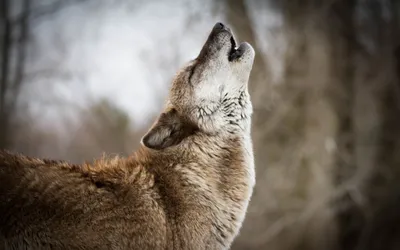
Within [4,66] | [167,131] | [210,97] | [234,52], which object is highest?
[4,66]

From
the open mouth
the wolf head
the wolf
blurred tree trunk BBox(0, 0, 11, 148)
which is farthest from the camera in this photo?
blurred tree trunk BBox(0, 0, 11, 148)

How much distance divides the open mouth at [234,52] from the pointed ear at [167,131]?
0.65 meters

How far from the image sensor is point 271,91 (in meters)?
14.2

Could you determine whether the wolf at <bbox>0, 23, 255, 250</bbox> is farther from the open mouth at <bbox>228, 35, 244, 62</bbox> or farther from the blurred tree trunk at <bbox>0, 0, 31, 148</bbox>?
the blurred tree trunk at <bbox>0, 0, 31, 148</bbox>

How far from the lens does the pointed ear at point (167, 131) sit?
15.2 ft

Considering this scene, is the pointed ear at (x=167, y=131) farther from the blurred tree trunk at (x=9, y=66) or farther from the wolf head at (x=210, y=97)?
the blurred tree trunk at (x=9, y=66)

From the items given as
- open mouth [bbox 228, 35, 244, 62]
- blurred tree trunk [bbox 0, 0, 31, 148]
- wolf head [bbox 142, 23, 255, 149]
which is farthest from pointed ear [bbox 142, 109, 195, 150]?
blurred tree trunk [bbox 0, 0, 31, 148]

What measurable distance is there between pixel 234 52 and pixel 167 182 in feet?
4.05

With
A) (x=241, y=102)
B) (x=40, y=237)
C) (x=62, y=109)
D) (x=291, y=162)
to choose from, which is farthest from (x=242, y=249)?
(x=40, y=237)

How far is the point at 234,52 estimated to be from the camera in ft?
16.9

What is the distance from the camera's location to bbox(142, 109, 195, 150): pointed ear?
15.2ft

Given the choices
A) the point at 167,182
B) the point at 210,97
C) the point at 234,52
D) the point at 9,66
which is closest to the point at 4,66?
the point at 9,66

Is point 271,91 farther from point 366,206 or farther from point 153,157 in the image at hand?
point 153,157

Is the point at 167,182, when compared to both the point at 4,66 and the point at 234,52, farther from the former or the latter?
the point at 4,66
